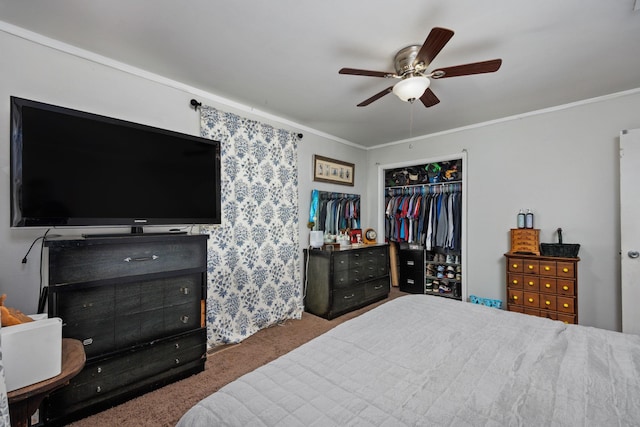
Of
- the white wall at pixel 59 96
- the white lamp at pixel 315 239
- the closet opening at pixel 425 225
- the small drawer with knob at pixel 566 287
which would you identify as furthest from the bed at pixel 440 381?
the closet opening at pixel 425 225

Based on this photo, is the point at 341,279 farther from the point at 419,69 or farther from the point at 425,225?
the point at 419,69

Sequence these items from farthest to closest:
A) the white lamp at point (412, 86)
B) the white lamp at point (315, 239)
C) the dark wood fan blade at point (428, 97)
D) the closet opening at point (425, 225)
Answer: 1. the closet opening at point (425, 225)
2. the white lamp at point (315, 239)
3. the dark wood fan blade at point (428, 97)
4. the white lamp at point (412, 86)

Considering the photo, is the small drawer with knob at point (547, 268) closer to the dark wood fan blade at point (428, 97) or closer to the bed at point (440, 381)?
the bed at point (440, 381)

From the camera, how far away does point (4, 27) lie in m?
1.68

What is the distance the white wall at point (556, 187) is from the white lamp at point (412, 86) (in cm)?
208

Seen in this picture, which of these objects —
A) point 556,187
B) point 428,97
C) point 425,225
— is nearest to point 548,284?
point 556,187

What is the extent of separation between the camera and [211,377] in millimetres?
2053

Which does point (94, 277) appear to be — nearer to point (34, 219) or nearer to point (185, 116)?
point (34, 219)

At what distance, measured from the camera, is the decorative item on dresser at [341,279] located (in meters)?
3.23

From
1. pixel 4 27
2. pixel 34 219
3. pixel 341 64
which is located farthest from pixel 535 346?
pixel 4 27

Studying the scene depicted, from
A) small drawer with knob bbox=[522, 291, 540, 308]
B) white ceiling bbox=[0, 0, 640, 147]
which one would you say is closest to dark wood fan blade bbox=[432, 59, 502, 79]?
white ceiling bbox=[0, 0, 640, 147]

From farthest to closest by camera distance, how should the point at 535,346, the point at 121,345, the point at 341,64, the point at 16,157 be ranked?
1. the point at 341,64
2. the point at 121,345
3. the point at 16,157
4. the point at 535,346

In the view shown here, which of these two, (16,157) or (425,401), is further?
(16,157)

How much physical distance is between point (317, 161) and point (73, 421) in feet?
10.5
